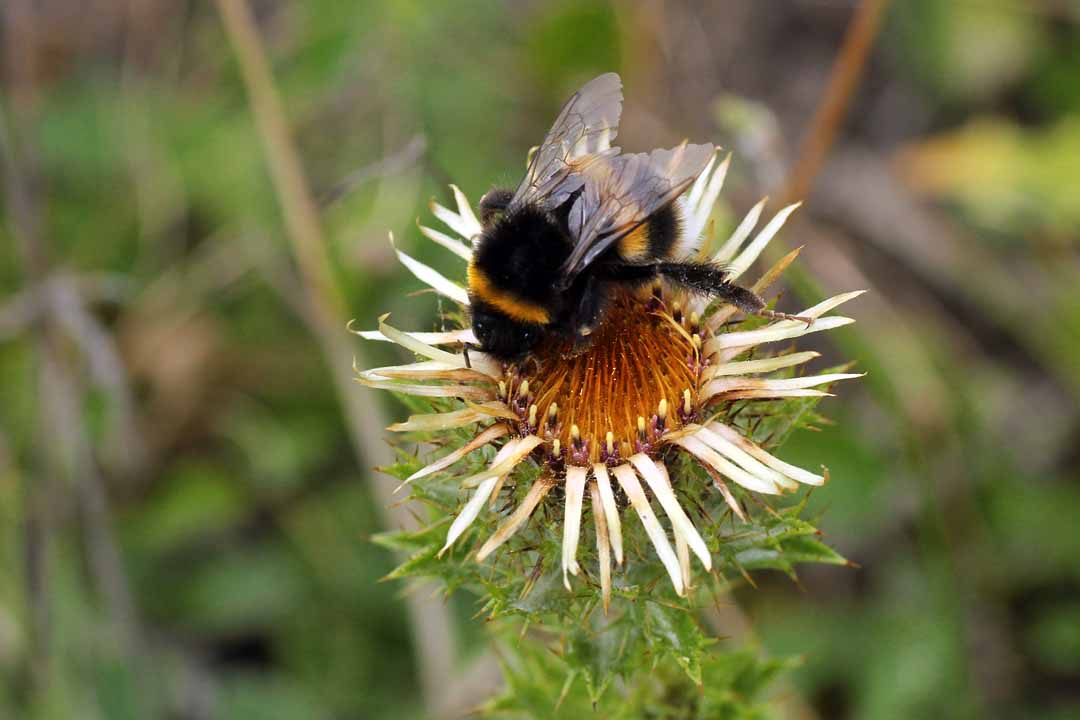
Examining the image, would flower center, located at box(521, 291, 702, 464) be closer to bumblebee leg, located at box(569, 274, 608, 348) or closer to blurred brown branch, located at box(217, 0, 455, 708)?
bumblebee leg, located at box(569, 274, 608, 348)

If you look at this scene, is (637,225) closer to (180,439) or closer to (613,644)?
(613,644)

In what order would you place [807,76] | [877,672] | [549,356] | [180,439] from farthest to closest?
[807,76] < [180,439] < [877,672] < [549,356]

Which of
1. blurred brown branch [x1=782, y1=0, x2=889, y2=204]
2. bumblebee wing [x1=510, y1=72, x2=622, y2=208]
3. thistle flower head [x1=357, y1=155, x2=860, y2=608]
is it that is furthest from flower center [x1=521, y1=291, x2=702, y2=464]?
blurred brown branch [x1=782, y1=0, x2=889, y2=204]

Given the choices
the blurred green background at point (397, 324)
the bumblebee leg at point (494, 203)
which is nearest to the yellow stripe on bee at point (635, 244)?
the bumblebee leg at point (494, 203)

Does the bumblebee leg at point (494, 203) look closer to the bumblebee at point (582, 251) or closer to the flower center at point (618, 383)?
the bumblebee at point (582, 251)

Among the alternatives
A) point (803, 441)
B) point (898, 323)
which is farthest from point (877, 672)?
point (898, 323)

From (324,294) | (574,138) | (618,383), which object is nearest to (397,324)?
(324,294)
